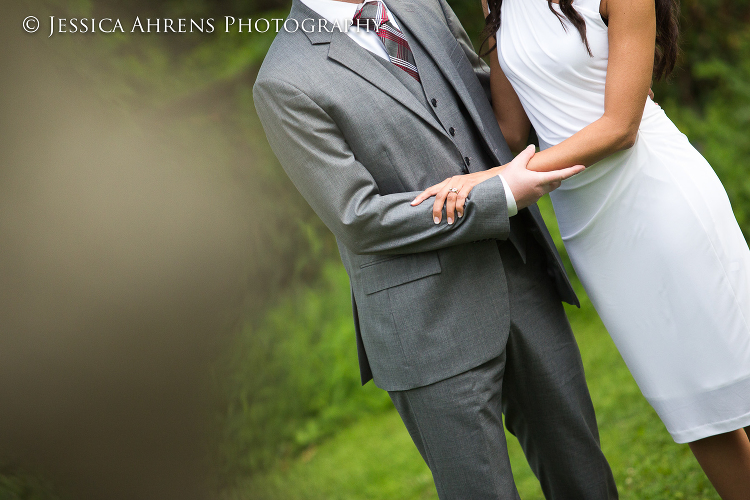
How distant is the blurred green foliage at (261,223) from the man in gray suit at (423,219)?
2.29 m

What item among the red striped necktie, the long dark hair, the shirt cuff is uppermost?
the red striped necktie

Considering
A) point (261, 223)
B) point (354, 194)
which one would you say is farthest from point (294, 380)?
point (354, 194)

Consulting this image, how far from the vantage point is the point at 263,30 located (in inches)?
223

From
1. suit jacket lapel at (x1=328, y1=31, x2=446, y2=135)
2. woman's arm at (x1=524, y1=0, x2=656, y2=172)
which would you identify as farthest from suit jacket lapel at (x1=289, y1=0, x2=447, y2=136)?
woman's arm at (x1=524, y1=0, x2=656, y2=172)

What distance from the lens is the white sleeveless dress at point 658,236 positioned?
6.09ft

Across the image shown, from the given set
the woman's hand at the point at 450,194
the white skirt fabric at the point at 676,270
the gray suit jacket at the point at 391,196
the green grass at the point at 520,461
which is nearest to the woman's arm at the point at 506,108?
the gray suit jacket at the point at 391,196

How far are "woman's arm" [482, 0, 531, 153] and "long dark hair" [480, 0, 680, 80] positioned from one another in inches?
2.5

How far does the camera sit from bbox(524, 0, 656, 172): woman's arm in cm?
173

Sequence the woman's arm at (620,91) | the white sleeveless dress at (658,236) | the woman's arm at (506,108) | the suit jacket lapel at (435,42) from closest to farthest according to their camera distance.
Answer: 1. the woman's arm at (620,91)
2. the white sleeveless dress at (658,236)
3. the suit jacket lapel at (435,42)
4. the woman's arm at (506,108)

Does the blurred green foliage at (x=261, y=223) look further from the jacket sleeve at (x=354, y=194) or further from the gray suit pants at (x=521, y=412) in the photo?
the jacket sleeve at (x=354, y=194)

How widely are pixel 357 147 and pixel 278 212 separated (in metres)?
3.79

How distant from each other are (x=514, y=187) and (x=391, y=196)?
326mm

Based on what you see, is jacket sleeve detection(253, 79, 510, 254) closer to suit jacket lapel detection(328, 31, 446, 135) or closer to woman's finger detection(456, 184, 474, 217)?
woman's finger detection(456, 184, 474, 217)

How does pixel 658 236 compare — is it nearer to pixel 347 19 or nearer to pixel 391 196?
pixel 391 196
